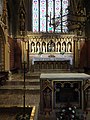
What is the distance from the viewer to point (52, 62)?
18078mm

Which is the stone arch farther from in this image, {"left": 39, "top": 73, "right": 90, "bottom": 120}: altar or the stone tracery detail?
{"left": 39, "top": 73, "right": 90, "bottom": 120}: altar

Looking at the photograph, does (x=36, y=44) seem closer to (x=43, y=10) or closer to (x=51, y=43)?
(x=51, y=43)

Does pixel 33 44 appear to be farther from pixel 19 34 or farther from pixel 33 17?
pixel 33 17

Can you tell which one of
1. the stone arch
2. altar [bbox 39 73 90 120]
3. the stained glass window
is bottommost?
altar [bbox 39 73 90 120]

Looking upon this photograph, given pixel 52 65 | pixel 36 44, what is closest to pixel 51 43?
pixel 36 44

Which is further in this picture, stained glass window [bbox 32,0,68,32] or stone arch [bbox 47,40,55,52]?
stained glass window [bbox 32,0,68,32]

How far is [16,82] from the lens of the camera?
38.2 feet

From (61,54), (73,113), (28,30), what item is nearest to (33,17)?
(28,30)

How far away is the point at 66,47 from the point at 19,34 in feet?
11.5

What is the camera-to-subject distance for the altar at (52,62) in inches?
706

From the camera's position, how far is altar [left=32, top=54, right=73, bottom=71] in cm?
1792

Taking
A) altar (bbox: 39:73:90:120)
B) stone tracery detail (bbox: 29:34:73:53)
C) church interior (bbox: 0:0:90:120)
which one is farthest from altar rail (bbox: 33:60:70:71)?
altar (bbox: 39:73:90:120)

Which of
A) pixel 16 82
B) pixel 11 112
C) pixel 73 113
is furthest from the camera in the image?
pixel 16 82

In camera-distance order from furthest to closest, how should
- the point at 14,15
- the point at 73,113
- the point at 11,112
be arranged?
the point at 14,15 < the point at 11,112 < the point at 73,113
